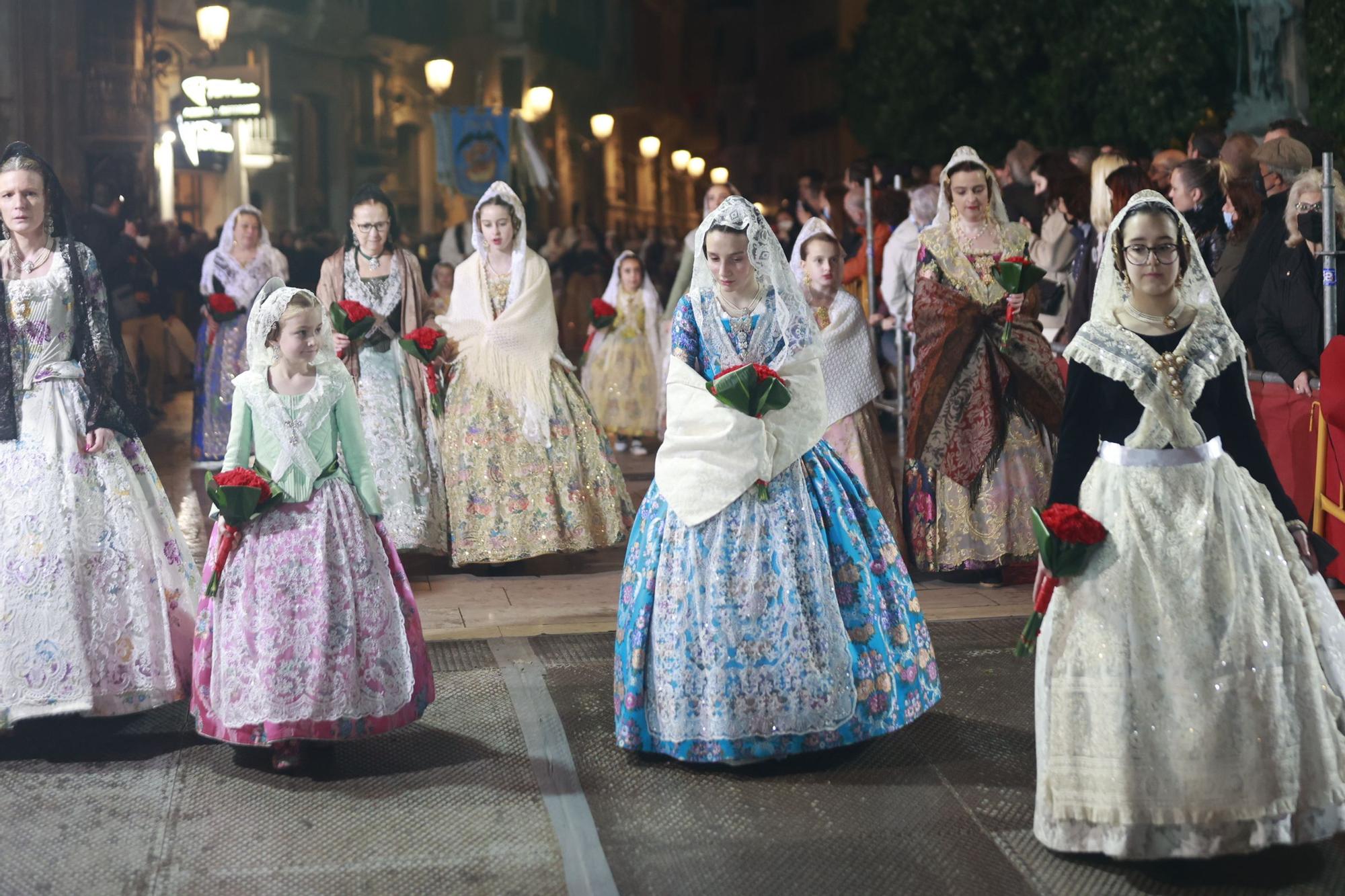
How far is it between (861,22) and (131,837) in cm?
1630

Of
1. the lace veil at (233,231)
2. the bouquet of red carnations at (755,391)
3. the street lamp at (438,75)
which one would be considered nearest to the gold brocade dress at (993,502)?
the bouquet of red carnations at (755,391)

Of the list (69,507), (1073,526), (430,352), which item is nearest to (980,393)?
(430,352)

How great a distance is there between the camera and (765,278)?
5051mm

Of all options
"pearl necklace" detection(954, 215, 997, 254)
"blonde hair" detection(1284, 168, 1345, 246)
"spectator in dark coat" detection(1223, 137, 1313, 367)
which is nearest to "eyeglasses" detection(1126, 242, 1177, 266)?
"blonde hair" detection(1284, 168, 1345, 246)

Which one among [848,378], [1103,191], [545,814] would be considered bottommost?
[545,814]

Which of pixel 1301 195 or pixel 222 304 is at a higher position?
pixel 1301 195

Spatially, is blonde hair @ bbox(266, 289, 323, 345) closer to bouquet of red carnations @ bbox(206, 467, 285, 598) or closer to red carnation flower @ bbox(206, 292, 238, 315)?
bouquet of red carnations @ bbox(206, 467, 285, 598)

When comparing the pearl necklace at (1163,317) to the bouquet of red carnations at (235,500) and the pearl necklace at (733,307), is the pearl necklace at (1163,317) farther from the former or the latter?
the bouquet of red carnations at (235,500)

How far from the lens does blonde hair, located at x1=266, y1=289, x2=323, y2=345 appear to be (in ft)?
16.3

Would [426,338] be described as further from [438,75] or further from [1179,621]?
[438,75]

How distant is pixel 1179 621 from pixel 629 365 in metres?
8.82

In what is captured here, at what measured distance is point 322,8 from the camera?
1678cm

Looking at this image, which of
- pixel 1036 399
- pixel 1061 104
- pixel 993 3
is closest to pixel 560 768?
pixel 1036 399

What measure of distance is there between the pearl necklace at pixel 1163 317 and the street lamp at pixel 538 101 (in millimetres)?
14411
